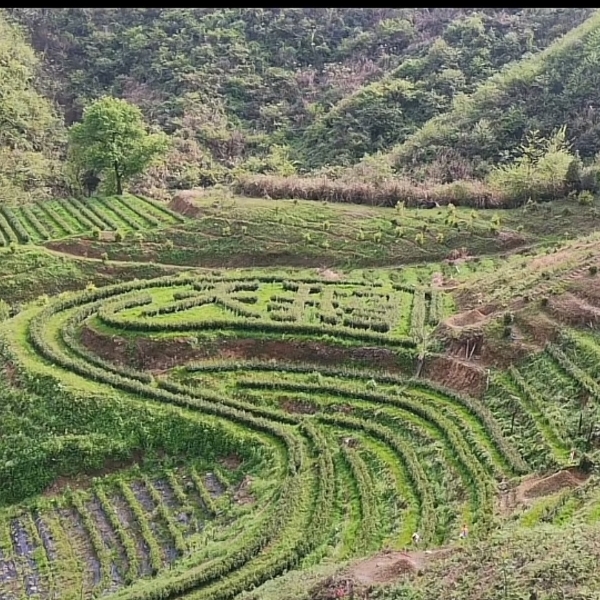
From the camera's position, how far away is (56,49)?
83750mm

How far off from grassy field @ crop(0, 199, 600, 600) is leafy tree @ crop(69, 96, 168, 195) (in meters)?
17.3

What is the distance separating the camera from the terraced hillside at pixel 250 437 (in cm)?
2322

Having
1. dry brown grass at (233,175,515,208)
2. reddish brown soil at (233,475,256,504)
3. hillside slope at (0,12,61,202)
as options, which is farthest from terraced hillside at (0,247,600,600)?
hillside slope at (0,12,61,202)

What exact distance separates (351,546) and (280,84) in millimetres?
65258

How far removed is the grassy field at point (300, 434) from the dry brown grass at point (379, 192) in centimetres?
1160

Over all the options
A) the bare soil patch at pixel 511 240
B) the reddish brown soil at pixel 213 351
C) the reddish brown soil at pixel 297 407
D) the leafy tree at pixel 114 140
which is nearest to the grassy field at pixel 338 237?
the bare soil patch at pixel 511 240

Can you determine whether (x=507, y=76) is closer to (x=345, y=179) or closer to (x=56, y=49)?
(x=345, y=179)

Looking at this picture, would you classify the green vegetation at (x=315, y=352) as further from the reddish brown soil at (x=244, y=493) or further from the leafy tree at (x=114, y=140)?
the leafy tree at (x=114, y=140)

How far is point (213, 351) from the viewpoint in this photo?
109ft

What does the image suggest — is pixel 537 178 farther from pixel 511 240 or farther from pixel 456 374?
pixel 456 374

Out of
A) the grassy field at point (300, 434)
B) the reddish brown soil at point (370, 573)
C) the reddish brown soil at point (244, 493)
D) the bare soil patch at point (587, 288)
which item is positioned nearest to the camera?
the reddish brown soil at point (370, 573)

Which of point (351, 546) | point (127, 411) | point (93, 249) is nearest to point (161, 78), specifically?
point (93, 249)

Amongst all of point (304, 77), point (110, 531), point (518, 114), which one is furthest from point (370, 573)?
point (304, 77)

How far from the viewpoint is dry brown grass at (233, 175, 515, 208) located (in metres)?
52.1
